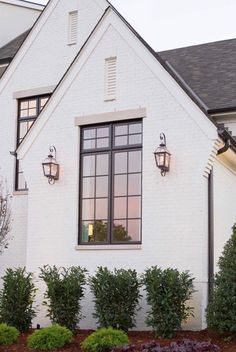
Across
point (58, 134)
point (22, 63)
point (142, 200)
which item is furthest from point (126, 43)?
point (22, 63)

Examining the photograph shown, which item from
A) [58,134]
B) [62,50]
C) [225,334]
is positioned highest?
[62,50]

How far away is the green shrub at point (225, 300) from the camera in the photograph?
11453 mm

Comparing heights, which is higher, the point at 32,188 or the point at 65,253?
the point at 32,188

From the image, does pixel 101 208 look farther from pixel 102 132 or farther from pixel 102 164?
pixel 102 132

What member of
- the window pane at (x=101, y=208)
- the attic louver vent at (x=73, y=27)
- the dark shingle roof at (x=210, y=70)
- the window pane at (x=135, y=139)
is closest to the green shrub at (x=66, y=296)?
the window pane at (x=101, y=208)

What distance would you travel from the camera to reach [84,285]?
45.6 feet

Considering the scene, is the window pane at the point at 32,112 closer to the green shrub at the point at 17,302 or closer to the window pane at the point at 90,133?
the window pane at the point at 90,133

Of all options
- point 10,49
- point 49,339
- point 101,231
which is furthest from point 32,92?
point 49,339

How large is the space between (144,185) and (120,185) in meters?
0.71

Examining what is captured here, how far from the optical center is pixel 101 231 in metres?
14.3

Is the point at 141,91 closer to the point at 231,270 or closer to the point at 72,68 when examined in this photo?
the point at 72,68

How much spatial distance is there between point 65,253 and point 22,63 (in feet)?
20.7

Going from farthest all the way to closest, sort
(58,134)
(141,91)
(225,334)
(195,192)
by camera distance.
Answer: (58,134), (141,91), (195,192), (225,334)

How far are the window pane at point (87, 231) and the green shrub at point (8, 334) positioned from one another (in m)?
2.71
